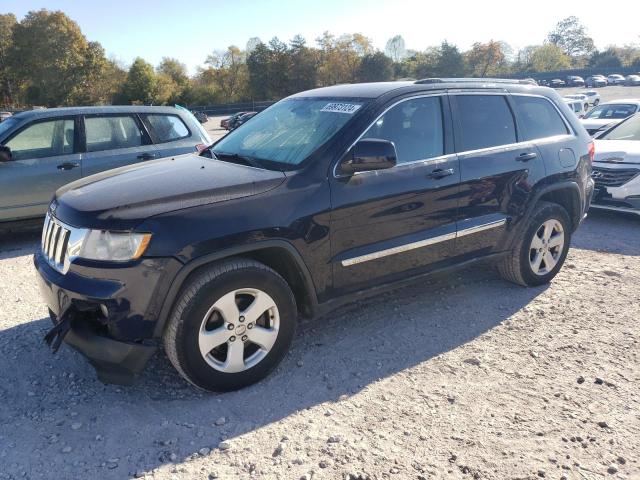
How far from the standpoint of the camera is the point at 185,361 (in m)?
2.94

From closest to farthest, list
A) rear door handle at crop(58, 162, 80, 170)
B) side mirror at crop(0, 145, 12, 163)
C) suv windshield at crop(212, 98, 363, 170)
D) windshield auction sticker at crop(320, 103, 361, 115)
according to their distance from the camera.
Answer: suv windshield at crop(212, 98, 363, 170), windshield auction sticker at crop(320, 103, 361, 115), side mirror at crop(0, 145, 12, 163), rear door handle at crop(58, 162, 80, 170)

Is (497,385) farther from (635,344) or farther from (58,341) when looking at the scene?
(58,341)

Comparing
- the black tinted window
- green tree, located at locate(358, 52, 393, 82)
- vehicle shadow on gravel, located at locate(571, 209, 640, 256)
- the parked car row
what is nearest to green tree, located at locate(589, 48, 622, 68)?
the parked car row

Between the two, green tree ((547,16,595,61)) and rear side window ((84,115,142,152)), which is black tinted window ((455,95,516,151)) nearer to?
rear side window ((84,115,142,152))

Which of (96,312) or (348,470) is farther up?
(96,312)

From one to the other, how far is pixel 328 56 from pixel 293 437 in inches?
2692

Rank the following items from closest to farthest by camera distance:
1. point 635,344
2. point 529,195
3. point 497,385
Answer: point 497,385 < point 635,344 < point 529,195

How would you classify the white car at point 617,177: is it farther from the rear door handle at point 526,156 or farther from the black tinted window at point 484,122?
the black tinted window at point 484,122

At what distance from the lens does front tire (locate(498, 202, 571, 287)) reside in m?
4.55

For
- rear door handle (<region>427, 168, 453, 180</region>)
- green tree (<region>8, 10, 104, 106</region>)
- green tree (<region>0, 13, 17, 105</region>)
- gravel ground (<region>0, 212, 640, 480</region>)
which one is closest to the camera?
gravel ground (<region>0, 212, 640, 480</region>)

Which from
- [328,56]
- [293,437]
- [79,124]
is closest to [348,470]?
[293,437]

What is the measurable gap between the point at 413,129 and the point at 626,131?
6.16 meters

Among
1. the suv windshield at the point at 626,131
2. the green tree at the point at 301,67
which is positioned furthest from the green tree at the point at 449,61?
the suv windshield at the point at 626,131

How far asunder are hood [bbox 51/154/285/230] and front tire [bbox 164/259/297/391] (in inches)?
17.1
